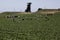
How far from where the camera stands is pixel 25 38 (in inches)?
766

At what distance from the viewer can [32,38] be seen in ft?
63.7

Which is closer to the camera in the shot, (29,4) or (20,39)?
(20,39)

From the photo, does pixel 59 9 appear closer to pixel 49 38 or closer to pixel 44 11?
pixel 44 11

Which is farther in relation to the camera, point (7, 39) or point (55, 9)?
point (55, 9)

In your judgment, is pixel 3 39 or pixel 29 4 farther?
pixel 29 4

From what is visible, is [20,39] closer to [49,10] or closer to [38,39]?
[38,39]

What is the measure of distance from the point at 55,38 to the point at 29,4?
26.7 metres

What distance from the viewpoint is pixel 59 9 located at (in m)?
44.0

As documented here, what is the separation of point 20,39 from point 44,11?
2595 cm

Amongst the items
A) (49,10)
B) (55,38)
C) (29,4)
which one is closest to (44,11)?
(49,10)

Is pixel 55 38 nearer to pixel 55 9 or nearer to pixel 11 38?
pixel 11 38

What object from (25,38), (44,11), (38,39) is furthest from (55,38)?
(44,11)

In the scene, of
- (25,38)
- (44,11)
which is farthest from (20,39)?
(44,11)

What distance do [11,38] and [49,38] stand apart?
12.9ft
